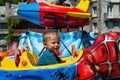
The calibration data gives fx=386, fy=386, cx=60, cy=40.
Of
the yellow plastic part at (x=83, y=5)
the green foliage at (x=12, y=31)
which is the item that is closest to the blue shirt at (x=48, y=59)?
the yellow plastic part at (x=83, y=5)

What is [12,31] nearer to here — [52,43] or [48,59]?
[48,59]

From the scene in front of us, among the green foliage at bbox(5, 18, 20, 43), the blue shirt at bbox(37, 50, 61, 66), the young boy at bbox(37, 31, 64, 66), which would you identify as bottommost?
the green foliage at bbox(5, 18, 20, 43)

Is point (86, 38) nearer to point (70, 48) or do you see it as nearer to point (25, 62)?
point (70, 48)

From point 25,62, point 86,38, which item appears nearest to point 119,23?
point 86,38

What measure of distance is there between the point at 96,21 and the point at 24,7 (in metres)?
22.9

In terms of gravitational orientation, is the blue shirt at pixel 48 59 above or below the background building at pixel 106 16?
above

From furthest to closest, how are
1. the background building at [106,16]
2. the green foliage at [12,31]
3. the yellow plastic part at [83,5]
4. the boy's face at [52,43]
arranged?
the green foliage at [12,31], the background building at [106,16], the yellow plastic part at [83,5], the boy's face at [52,43]

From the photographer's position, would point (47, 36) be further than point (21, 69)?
No

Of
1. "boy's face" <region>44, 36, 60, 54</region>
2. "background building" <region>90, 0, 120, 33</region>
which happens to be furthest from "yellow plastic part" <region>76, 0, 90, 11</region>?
"background building" <region>90, 0, 120, 33</region>

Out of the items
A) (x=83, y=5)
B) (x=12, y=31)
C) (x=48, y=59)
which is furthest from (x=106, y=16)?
(x=48, y=59)

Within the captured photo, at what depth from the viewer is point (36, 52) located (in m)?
6.92

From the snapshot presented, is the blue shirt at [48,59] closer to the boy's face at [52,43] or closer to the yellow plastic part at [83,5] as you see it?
the boy's face at [52,43]

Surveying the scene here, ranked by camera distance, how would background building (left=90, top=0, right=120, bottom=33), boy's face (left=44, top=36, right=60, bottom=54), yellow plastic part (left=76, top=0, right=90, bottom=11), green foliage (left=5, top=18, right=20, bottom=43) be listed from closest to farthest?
1. boy's face (left=44, top=36, right=60, bottom=54)
2. yellow plastic part (left=76, top=0, right=90, bottom=11)
3. background building (left=90, top=0, right=120, bottom=33)
4. green foliage (left=5, top=18, right=20, bottom=43)

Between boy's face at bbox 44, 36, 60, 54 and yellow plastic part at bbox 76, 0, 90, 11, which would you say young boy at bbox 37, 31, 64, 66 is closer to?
boy's face at bbox 44, 36, 60, 54
